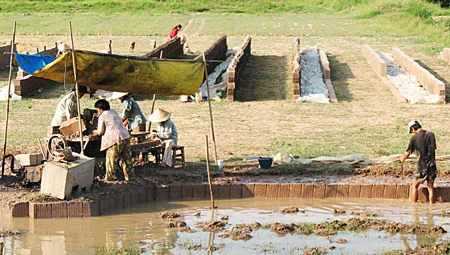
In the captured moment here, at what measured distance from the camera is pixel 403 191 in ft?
40.8

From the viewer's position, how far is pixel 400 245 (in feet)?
32.8

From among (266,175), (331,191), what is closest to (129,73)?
(266,175)

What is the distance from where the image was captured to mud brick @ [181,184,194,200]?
12.5m

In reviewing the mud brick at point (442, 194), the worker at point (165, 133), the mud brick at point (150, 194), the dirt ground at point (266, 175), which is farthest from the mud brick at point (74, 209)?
the mud brick at point (442, 194)

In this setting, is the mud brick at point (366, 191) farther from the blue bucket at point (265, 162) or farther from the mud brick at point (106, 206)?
the mud brick at point (106, 206)

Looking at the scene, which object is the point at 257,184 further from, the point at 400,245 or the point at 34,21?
the point at 34,21

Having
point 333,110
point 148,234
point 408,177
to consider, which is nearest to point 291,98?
point 333,110

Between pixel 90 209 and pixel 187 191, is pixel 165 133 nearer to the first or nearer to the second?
pixel 187 191

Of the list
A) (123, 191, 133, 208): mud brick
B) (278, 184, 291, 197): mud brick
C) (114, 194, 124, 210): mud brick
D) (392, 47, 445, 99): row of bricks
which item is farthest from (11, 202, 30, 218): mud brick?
(392, 47, 445, 99): row of bricks

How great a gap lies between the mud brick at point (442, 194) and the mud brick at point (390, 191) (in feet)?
1.93

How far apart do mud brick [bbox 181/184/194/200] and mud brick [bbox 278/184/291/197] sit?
130 centimetres

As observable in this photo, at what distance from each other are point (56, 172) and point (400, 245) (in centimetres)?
449

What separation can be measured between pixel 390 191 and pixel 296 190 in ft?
4.52

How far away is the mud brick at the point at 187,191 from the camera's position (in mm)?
12453
